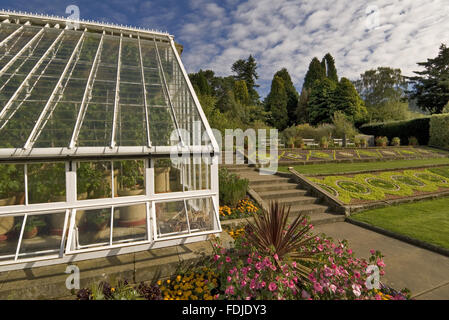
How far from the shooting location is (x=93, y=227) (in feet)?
12.5

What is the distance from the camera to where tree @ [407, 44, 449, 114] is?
30.5 meters

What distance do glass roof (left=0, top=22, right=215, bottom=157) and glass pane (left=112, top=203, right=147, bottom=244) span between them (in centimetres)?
111

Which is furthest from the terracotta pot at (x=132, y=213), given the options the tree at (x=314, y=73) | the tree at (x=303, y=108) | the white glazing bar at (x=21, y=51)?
the tree at (x=314, y=73)

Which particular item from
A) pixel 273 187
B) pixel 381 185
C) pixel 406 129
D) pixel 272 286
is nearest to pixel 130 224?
pixel 272 286

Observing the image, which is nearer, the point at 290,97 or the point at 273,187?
the point at 273,187

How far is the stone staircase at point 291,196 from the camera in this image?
250 inches

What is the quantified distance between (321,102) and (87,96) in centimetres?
3657

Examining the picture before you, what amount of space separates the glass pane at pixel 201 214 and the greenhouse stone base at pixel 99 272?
0.45 m

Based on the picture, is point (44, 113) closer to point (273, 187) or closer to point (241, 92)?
point (273, 187)

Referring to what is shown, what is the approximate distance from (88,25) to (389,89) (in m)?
49.6

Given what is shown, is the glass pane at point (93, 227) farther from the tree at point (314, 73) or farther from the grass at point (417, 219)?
the tree at point (314, 73)

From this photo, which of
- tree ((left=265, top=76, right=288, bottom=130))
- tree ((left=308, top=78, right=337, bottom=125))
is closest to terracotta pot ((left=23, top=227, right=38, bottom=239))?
tree ((left=308, top=78, right=337, bottom=125))

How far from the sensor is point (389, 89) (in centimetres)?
4122

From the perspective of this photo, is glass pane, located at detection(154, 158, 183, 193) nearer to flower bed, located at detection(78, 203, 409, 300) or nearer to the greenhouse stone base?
the greenhouse stone base
